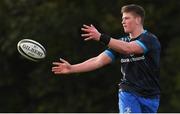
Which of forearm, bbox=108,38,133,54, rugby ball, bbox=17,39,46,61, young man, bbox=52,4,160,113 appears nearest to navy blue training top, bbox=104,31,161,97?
young man, bbox=52,4,160,113

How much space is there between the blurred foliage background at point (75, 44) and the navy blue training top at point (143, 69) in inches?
330

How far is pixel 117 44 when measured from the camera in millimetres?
6699

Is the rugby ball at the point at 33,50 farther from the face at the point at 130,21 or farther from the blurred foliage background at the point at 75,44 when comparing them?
the blurred foliage background at the point at 75,44

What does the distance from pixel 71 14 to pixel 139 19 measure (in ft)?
29.7

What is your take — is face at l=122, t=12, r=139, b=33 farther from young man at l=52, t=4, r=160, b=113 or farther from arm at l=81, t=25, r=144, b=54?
arm at l=81, t=25, r=144, b=54

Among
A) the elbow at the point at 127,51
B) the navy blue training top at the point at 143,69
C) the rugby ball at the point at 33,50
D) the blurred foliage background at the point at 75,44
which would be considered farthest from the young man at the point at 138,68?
the blurred foliage background at the point at 75,44

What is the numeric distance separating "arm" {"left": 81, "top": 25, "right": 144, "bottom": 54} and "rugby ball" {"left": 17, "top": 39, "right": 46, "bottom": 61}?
131cm

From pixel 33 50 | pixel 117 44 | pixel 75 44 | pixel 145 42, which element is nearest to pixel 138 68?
pixel 145 42

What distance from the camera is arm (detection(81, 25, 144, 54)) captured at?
6.50 meters

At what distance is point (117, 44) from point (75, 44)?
31.5 feet

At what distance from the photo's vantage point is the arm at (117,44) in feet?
21.3

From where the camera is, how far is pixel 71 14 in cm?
1609

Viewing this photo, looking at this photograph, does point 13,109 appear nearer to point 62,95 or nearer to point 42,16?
point 62,95

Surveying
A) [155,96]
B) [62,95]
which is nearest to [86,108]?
[62,95]
